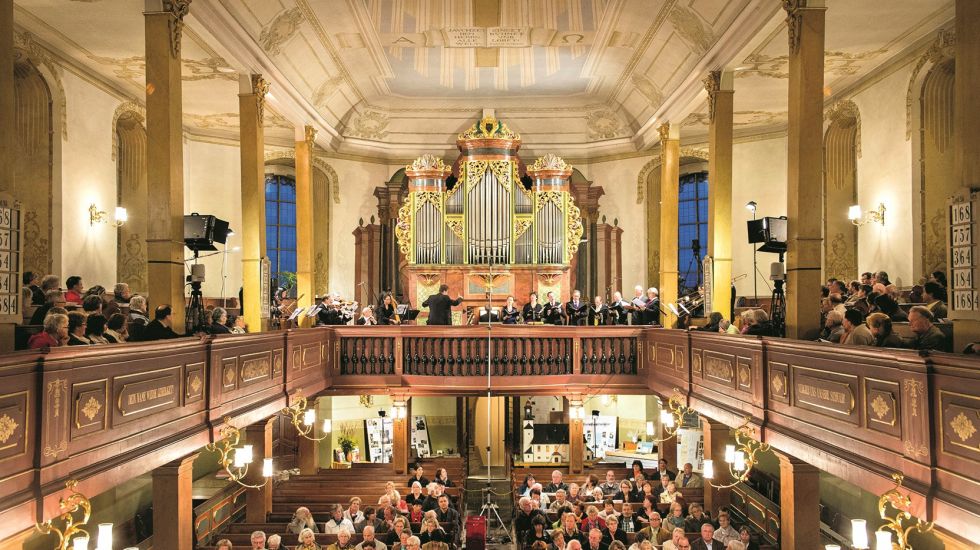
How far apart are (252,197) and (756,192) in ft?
34.7

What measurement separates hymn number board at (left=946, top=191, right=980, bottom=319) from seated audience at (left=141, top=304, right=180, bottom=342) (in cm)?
668

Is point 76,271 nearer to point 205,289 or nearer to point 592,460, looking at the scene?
point 205,289

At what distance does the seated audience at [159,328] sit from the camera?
6.97 m

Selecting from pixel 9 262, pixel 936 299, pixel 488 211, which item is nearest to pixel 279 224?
pixel 488 211

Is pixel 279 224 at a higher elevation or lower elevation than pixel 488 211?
lower

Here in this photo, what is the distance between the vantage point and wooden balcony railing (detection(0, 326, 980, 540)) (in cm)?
457

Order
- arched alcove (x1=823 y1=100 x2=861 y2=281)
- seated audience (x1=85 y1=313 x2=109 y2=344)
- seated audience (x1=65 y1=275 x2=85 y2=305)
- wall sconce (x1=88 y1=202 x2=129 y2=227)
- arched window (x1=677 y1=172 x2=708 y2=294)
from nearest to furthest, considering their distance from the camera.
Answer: seated audience (x1=85 y1=313 x2=109 y2=344) < seated audience (x1=65 y1=275 x2=85 y2=305) < wall sconce (x1=88 y1=202 x2=129 y2=227) < arched alcove (x1=823 y1=100 x2=861 y2=281) < arched window (x1=677 y1=172 x2=708 y2=294)

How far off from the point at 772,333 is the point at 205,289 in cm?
1195

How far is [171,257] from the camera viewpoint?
836 centimetres

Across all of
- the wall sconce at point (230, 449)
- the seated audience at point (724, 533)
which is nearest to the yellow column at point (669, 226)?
the seated audience at point (724, 533)

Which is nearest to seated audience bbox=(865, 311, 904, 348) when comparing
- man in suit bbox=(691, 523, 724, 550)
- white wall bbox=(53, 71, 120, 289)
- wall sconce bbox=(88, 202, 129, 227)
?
man in suit bbox=(691, 523, 724, 550)

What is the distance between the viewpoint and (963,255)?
5.35m

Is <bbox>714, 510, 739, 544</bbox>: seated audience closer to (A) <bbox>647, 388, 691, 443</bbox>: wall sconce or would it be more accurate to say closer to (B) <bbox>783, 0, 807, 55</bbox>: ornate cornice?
(A) <bbox>647, 388, 691, 443</bbox>: wall sconce

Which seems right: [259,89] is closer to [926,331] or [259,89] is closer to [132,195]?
[132,195]
